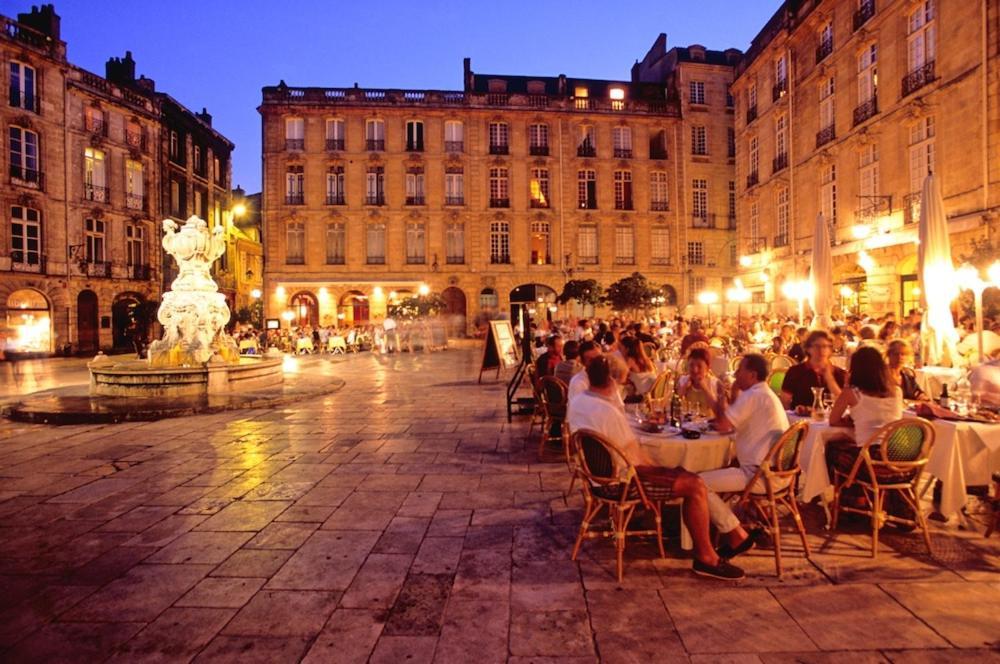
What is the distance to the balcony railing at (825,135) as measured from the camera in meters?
20.3

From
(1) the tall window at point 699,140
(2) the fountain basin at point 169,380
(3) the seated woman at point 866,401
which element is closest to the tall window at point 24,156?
(2) the fountain basin at point 169,380

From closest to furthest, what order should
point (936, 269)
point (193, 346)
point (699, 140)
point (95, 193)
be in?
point (936, 269) < point (193, 346) < point (95, 193) < point (699, 140)

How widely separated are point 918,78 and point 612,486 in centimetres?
1785

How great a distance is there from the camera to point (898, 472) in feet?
12.7

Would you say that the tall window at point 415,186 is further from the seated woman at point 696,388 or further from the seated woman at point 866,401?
the seated woman at point 866,401

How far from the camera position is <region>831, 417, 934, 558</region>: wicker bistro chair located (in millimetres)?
3740

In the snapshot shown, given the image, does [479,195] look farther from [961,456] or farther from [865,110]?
[961,456]

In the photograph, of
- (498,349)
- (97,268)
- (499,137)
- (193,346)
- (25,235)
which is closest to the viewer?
(498,349)

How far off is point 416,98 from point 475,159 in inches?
172

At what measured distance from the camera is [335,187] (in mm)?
32281

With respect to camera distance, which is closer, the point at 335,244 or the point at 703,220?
the point at 335,244

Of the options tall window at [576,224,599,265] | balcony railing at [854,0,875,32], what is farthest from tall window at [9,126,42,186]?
balcony railing at [854,0,875,32]

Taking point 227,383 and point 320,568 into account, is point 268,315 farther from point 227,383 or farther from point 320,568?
point 320,568

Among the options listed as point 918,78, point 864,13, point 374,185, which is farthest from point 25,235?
point 918,78
